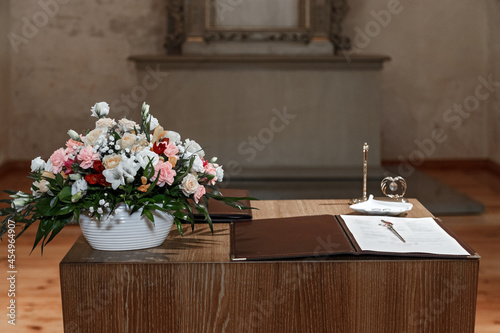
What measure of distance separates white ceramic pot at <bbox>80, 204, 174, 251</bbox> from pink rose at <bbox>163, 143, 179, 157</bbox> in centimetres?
17

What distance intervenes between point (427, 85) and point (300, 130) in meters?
1.99

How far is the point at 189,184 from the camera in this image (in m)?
1.98

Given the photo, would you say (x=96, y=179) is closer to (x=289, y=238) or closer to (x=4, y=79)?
(x=289, y=238)

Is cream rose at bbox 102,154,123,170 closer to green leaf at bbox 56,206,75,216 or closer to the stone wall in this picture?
green leaf at bbox 56,206,75,216

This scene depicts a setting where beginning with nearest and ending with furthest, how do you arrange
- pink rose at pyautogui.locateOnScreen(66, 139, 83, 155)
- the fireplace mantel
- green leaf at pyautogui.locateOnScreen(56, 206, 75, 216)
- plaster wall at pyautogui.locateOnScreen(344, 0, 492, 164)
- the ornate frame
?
green leaf at pyautogui.locateOnScreen(56, 206, 75, 216), pink rose at pyautogui.locateOnScreen(66, 139, 83, 155), the fireplace mantel, the ornate frame, plaster wall at pyautogui.locateOnScreen(344, 0, 492, 164)

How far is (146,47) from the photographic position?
733 centimetres

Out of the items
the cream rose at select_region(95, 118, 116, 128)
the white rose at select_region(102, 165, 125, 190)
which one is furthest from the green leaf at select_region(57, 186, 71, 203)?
the cream rose at select_region(95, 118, 116, 128)

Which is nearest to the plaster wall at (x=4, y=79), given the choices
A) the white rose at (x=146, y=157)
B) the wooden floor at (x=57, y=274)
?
the wooden floor at (x=57, y=274)

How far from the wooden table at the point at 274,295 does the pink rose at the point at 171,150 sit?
0.30 m

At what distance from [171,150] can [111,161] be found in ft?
0.63

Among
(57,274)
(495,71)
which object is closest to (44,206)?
(57,274)

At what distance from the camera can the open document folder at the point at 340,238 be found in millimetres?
1968

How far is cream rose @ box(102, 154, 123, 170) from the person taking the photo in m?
1.91

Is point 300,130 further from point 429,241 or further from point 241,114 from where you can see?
point 429,241
